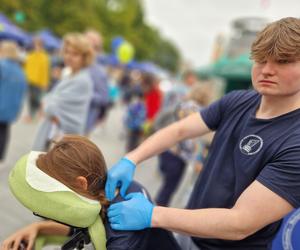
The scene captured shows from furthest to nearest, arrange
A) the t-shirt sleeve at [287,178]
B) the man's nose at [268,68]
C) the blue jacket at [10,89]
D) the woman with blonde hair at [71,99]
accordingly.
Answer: the blue jacket at [10,89] → the woman with blonde hair at [71,99] → the man's nose at [268,68] → the t-shirt sleeve at [287,178]

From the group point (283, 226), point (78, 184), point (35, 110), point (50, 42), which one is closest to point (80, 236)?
point (78, 184)

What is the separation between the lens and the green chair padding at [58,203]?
139cm

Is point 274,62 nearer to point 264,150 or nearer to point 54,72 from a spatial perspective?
point 264,150

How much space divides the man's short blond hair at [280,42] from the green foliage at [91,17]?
22.5 meters

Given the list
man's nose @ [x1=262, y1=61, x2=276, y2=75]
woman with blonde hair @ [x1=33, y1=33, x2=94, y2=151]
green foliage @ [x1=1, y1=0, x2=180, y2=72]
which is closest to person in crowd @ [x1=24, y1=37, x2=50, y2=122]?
woman with blonde hair @ [x1=33, y1=33, x2=94, y2=151]

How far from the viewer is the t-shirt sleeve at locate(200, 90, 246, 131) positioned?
174 cm

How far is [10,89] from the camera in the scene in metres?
4.80

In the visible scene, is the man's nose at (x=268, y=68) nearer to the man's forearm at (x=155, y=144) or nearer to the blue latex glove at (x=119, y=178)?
the man's forearm at (x=155, y=144)

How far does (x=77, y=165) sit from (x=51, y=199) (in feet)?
0.65

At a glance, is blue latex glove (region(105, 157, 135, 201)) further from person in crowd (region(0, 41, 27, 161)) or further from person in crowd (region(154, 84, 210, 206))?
person in crowd (region(0, 41, 27, 161))

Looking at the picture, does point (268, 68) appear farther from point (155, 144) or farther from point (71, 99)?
point (71, 99)

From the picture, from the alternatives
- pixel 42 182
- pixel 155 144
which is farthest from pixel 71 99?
pixel 42 182

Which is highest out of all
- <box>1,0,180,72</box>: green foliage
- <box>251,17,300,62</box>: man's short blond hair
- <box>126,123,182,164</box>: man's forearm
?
<box>1,0,180,72</box>: green foliage

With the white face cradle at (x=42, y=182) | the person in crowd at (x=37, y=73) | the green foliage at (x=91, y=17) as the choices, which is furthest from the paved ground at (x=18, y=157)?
the green foliage at (x=91, y=17)
